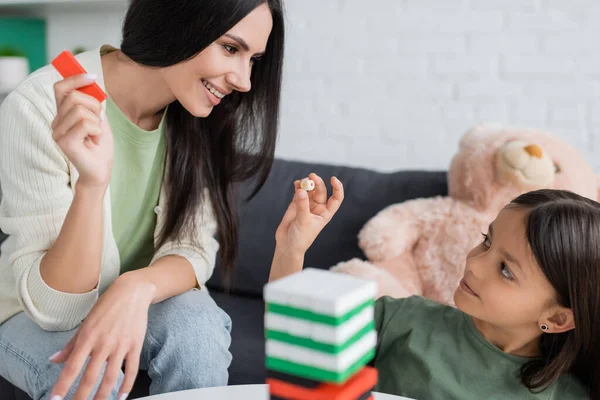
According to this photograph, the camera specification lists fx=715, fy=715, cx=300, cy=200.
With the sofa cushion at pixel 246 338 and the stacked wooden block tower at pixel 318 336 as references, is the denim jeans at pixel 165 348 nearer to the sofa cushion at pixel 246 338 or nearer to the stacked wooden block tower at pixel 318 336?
the sofa cushion at pixel 246 338

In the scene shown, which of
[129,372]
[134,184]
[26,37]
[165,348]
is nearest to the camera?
[129,372]

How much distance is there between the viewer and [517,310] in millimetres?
1127

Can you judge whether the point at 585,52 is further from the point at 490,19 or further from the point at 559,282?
the point at 559,282

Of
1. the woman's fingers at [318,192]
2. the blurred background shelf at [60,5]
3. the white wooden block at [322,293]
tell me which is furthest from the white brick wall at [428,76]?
the white wooden block at [322,293]

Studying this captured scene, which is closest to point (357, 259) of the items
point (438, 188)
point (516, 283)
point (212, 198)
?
point (438, 188)

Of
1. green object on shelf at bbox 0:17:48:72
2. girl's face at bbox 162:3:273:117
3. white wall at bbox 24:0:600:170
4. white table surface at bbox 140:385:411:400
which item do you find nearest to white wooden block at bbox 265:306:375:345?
white table surface at bbox 140:385:411:400

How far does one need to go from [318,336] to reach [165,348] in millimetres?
596

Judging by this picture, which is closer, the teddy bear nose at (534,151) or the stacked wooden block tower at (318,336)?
the stacked wooden block tower at (318,336)

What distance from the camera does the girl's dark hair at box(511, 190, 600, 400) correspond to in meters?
1.10

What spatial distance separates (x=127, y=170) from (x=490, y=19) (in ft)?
4.12

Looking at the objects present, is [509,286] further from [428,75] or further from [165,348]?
[428,75]

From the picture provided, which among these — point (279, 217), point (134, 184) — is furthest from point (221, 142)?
point (279, 217)

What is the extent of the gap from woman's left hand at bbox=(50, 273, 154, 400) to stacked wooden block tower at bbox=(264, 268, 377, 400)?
0.33 meters

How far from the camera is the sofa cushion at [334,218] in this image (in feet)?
5.98
